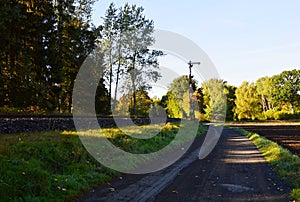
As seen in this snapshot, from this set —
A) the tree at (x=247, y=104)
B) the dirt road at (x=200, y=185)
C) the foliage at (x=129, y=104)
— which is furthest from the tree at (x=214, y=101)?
the dirt road at (x=200, y=185)

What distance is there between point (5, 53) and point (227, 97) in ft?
292

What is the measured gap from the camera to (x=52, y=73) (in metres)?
33.5

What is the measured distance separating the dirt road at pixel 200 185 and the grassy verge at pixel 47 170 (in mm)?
617

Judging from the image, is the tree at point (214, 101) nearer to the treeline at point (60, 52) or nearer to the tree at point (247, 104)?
the tree at point (247, 104)

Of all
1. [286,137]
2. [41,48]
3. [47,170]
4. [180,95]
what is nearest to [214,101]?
[180,95]

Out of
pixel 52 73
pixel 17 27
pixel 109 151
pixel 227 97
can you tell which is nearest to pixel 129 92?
pixel 52 73

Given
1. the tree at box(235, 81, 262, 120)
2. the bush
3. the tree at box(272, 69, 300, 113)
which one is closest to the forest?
the tree at box(235, 81, 262, 120)

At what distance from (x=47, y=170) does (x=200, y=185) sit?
440 centimetres

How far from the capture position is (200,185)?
872 centimetres

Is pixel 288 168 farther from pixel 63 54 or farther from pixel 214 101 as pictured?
pixel 214 101

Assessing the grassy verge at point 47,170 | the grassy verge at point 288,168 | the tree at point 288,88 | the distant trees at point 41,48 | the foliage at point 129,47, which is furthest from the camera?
the tree at point 288,88

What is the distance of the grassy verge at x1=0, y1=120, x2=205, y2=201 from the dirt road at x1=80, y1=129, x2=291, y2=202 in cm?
62

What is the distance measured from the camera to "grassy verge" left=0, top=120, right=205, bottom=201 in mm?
7107

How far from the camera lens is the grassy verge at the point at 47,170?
711 centimetres
